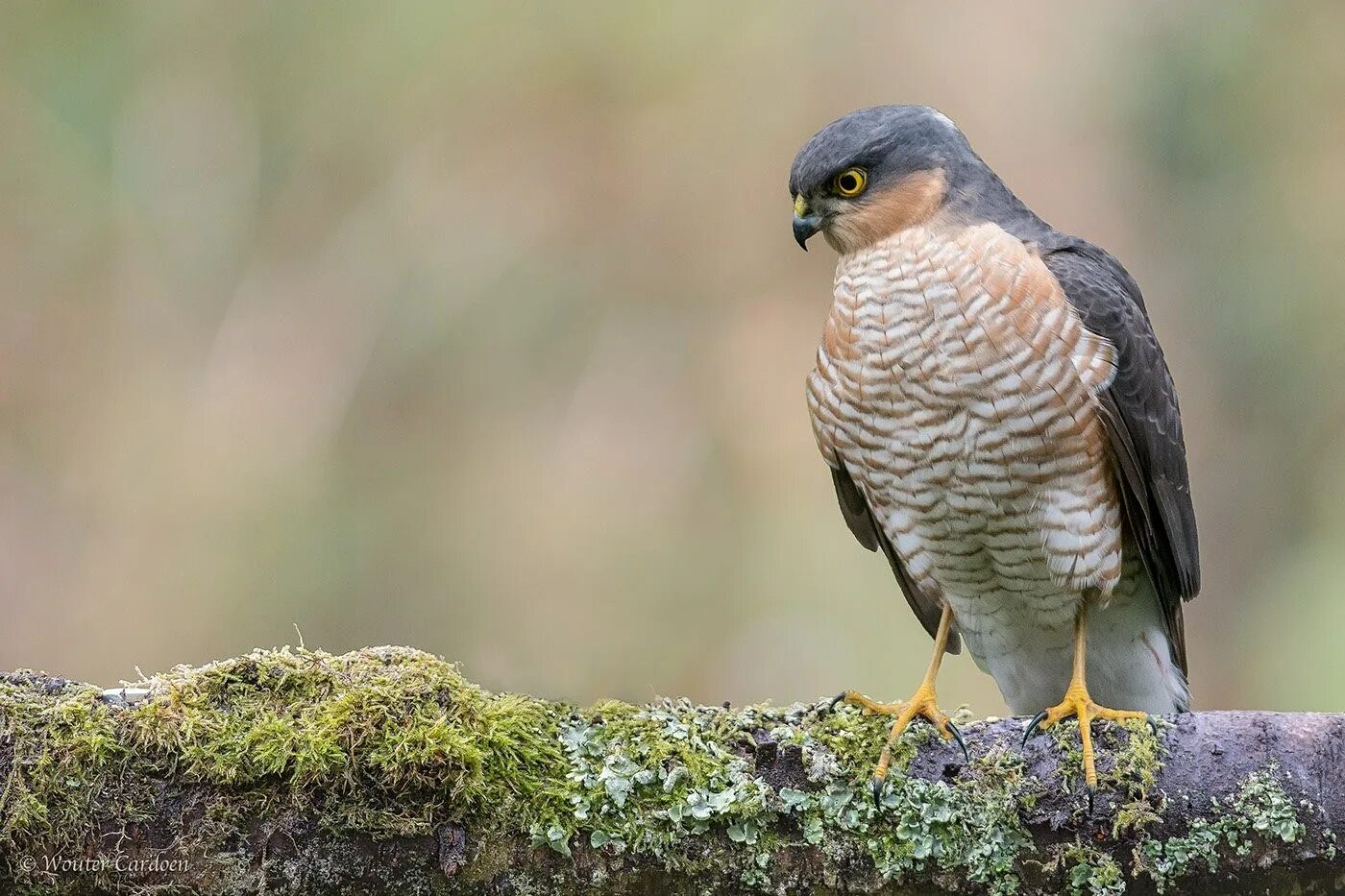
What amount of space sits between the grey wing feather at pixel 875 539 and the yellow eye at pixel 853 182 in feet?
2.56

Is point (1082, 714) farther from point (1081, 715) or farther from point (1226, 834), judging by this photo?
point (1226, 834)

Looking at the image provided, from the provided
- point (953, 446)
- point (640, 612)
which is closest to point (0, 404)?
point (640, 612)

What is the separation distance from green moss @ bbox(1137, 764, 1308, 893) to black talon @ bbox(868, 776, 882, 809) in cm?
51

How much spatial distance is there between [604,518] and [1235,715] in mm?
4876

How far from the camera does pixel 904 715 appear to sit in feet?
9.60

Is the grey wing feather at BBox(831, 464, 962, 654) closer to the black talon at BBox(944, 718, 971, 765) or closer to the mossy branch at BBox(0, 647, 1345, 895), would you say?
the black talon at BBox(944, 718, 971, 765)

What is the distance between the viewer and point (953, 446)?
11.4 ft

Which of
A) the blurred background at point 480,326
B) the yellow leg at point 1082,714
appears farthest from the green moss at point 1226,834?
the blurred background at point 480,326

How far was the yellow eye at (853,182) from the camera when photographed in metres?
3.78

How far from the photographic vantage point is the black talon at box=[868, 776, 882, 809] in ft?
8.57

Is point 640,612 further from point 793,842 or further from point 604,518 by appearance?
point 793,842

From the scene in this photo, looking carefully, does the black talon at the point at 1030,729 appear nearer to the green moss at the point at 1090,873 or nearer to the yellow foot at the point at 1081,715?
the yellow foot at the point at 1081,715

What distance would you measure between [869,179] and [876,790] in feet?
6.01

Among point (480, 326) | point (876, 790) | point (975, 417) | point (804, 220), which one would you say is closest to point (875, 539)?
point (975, 417)
